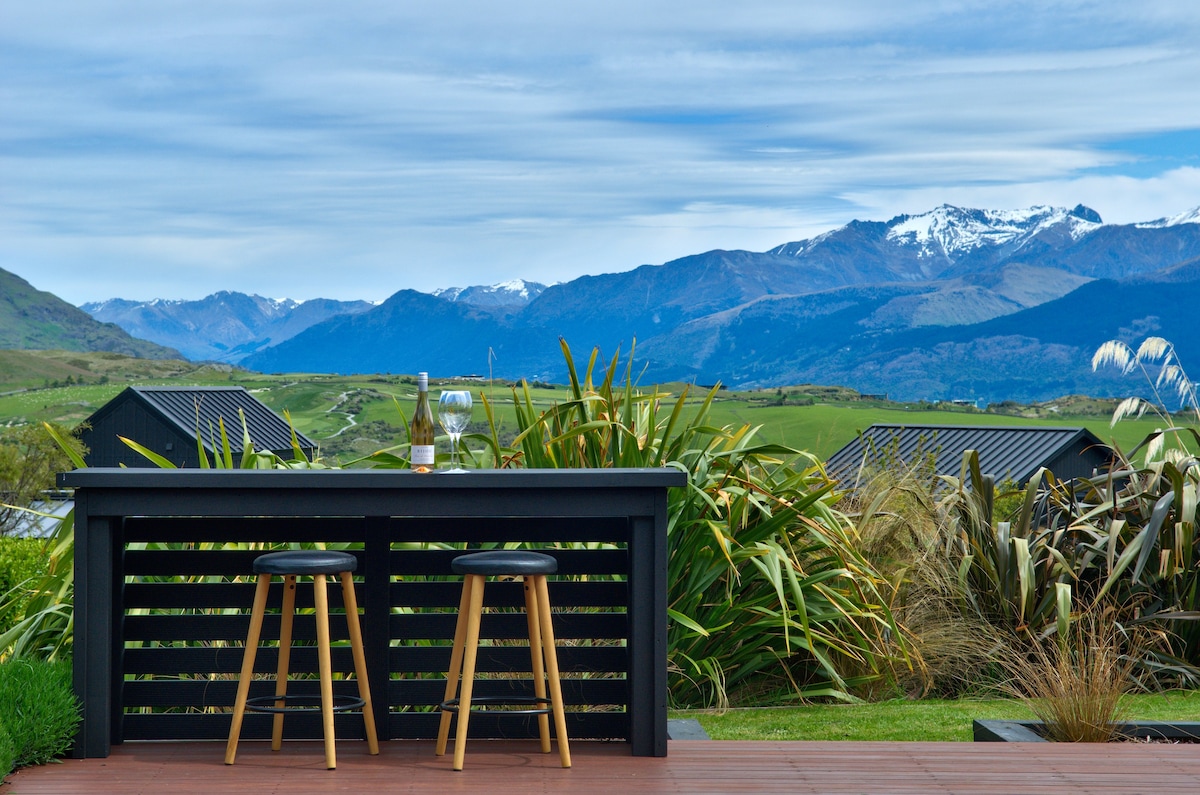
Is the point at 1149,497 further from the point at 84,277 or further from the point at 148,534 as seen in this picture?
the point at 84,277

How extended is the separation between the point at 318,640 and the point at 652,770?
1.11 m

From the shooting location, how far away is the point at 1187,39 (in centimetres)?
2934

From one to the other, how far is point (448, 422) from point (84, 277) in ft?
143

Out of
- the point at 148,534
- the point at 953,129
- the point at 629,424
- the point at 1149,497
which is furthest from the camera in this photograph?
the point at 953,129

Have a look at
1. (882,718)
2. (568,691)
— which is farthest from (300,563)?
(882,718)

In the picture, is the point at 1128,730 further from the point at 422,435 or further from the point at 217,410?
the point at 217,410

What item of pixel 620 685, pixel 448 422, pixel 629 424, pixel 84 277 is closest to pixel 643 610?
pixel 620 685

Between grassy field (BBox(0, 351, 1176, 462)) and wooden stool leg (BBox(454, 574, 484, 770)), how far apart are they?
6543cm

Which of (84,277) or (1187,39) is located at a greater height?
(1187,39)

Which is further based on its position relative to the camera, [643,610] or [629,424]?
[629,424]

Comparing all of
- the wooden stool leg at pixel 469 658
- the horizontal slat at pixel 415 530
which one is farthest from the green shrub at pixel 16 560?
the wooden stool leg at pixel 469 658

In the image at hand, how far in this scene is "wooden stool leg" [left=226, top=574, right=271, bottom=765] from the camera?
3.25m

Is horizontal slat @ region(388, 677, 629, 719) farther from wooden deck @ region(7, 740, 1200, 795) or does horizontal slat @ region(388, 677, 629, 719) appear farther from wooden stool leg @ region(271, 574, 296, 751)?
wooden stool leg @ region(271, 574, 296, 751)

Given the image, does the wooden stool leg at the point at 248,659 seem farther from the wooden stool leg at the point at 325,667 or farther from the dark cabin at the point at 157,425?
the dark cabin at the point at 157,425
